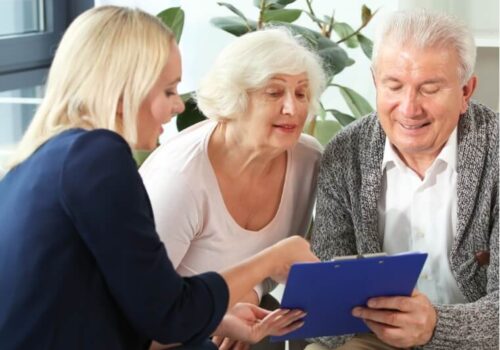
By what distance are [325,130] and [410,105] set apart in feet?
2.70

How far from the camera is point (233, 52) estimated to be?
88.9 inches

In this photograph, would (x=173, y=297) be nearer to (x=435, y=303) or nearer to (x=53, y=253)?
(x=53, y=253)

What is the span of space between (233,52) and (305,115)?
0.72 ft

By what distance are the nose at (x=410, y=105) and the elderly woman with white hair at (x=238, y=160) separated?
236mm

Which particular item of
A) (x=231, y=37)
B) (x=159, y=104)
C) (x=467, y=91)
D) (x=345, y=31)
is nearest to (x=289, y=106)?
(x=467, y=91)

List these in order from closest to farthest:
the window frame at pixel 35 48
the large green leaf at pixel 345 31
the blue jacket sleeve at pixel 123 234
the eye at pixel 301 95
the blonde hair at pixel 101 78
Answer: the blue jacket sleeve at pixel 123 234 < the blonde hair at pixel 101 78 < the eye at pixel 301 95 < the large green leaf at pixel 345 31 < the window frame at pixel 35 48

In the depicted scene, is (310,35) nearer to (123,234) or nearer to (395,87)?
(395,87)

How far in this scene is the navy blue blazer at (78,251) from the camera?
1.57m

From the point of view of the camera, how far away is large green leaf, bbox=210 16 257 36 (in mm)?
2895

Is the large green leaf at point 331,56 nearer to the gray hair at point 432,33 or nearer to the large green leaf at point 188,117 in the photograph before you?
the large green leaf at point 188,117

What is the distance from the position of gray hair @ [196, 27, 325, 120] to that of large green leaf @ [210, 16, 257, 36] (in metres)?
0.61

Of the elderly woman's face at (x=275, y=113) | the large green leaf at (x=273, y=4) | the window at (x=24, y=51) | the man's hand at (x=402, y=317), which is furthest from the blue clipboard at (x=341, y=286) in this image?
the window at (x=24, y=51)

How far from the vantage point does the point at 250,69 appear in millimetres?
2221

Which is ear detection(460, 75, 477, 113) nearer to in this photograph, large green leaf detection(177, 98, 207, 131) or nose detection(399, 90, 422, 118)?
nose detection(399, 90, 422, 118)
